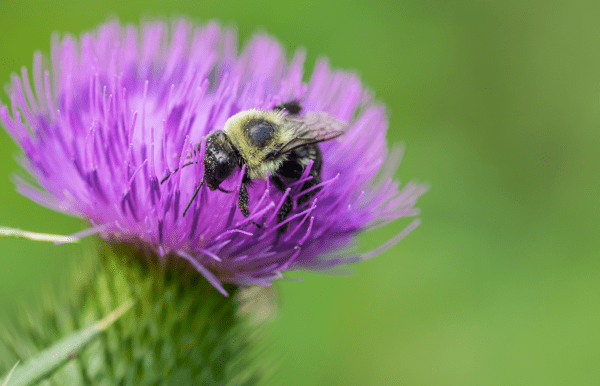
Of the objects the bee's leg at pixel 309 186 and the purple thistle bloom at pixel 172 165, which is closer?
the purple thistle bloom at pixel 172 165

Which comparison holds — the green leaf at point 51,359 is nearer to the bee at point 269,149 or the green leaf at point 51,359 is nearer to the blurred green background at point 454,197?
the bee at point 269,149

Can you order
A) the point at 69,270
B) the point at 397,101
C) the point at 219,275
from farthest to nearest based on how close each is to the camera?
the point at 397,101 → the point at 69,270 → the point at 219,275

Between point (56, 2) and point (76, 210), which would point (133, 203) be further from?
point (56, 2)

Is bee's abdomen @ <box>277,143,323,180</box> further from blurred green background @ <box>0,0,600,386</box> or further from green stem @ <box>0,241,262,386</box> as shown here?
blurred green background @ <box>0,0,600,386</box>

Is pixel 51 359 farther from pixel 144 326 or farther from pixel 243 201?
pixel 243 201

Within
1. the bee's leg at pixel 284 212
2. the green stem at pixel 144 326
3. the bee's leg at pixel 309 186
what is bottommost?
the green stem at pixel 144 326

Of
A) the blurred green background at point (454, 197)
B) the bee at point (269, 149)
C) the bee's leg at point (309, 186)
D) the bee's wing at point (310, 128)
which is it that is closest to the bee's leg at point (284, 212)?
the bee at point (269, 149)

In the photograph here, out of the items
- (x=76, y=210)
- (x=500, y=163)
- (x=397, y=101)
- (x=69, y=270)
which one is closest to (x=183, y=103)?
(x=76, y=210)

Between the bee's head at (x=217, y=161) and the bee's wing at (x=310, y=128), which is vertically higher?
the bee's wing at (x=310, y=128)
